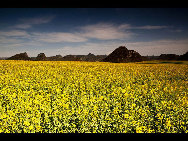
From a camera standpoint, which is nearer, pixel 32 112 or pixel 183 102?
pixel 32 112
